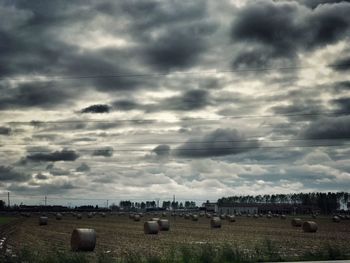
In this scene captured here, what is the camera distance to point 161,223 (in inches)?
2207

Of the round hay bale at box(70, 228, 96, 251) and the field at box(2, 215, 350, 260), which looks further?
the round hay bale at box(70, 228, 96, 251)

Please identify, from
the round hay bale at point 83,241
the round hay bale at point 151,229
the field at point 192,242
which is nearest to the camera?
the field at point 192,242

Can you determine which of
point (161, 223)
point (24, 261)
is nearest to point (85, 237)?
point (24, 261)

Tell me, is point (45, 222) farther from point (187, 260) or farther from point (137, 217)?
point (187, 260)

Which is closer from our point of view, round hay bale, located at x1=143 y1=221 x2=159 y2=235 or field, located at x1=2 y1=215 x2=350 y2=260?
field, located at x1=2 y1=215 x2=350 y2=260

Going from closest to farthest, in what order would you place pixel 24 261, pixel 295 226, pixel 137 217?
pixel 24 261, pixel 295 226, pixel 137 217

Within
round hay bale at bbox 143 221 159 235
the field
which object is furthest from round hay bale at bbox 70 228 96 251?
round hay bale at bbox 143 221 159 235

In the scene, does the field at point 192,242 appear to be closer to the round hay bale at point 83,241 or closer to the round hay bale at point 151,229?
the round hay bale at point 83,241

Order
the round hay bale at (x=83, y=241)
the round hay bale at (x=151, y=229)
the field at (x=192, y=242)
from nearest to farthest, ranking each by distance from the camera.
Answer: the field at (x=192, y=242) < the round hay bale at (x=83, y=241) < the round hay bale at (x=151, y=229)

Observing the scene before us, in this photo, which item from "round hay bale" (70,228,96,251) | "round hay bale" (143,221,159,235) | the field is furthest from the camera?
"round hay bale" (143,221,159,235)

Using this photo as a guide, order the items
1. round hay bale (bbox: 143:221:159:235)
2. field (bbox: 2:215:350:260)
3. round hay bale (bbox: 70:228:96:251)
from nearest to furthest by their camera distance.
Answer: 1. field (bbox: 2:215:350:260)
2. round hay bale (bbox: 70:228:96:251)
3. round hay bale (bbox: 143:221:159:235)

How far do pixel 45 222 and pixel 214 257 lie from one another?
52.1 meters

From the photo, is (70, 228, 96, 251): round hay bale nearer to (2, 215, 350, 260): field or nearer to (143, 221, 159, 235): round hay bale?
(2, 215, 350, 260): field

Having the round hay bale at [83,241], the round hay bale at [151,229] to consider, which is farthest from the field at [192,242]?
the round hay bale at [151,229]
